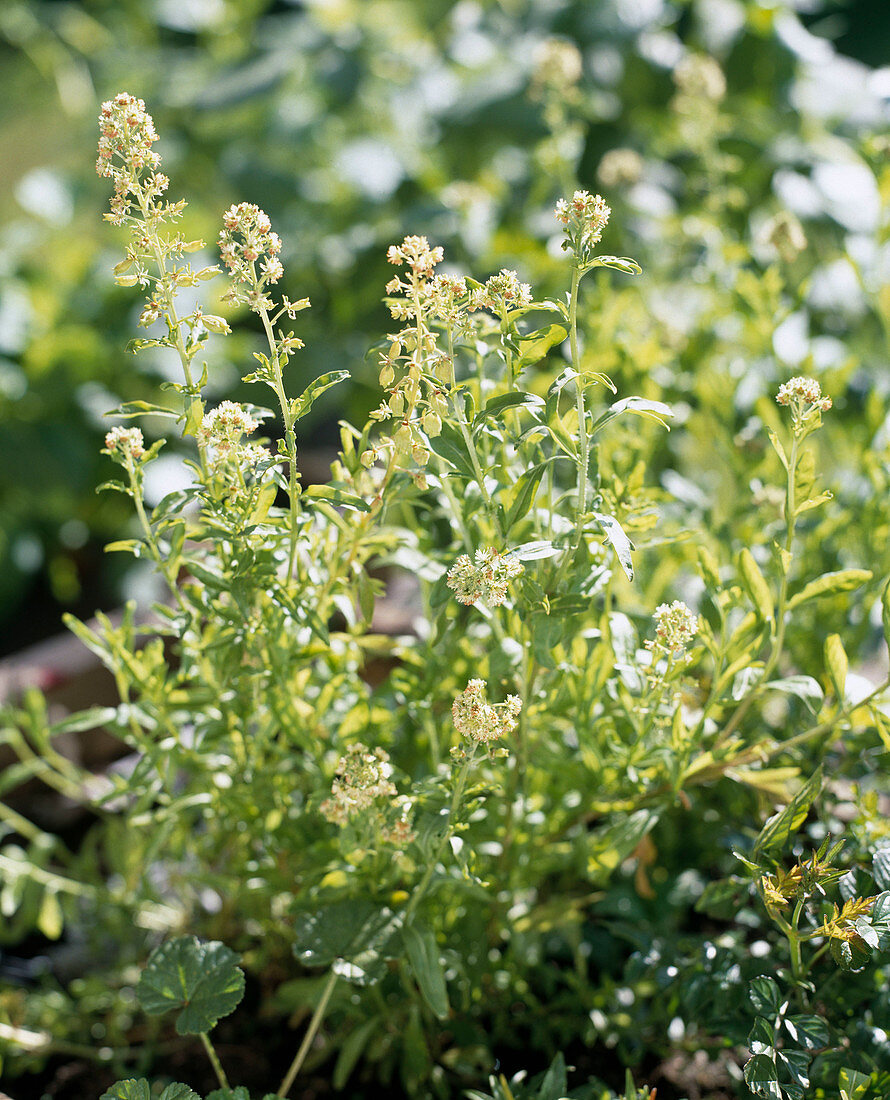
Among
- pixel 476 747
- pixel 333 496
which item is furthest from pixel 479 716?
pixel 333 496

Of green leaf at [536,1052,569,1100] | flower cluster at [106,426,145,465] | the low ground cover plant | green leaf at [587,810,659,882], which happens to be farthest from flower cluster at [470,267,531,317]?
green leaf at [536,1052,569,1100]

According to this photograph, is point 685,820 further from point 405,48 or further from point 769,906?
point 405,48

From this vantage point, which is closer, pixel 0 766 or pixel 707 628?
pixel 707 628

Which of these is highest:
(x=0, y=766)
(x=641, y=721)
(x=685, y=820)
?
(x=641, y=721)

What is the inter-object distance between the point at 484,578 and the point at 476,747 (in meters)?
0.10

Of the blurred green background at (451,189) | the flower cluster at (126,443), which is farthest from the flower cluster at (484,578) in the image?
the blurred green background at (451,189)

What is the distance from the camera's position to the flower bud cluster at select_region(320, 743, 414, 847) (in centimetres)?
57

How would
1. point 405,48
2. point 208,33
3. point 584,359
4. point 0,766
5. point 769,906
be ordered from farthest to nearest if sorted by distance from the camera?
point 208,33 < point 405,48 < point 0,766 < point 584,359 < point 769,906

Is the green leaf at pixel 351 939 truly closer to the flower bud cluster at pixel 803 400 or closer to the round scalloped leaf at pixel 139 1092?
the round scalloped leaf at pixel 139 1092

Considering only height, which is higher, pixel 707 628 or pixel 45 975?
pixel 707 628

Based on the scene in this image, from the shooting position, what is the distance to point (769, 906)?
553 millimetres

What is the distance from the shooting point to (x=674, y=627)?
59 centimetres

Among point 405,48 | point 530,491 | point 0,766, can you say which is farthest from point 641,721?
point 405,48

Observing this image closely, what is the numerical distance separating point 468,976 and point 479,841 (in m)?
0.09
